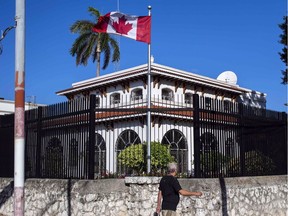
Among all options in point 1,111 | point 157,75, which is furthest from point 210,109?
point 1,111

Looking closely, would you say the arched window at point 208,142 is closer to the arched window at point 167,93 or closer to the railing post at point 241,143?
the railing post at point 241,143

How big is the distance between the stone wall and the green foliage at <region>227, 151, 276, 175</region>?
46cm

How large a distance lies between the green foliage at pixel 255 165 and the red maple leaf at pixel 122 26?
462cm

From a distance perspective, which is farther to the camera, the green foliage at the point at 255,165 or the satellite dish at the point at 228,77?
the satellite dish at the point at 228,77

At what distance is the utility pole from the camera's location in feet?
21.5

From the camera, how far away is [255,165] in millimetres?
12617

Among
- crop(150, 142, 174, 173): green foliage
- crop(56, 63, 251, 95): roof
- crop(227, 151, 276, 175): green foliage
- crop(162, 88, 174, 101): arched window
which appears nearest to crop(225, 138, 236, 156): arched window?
crop(227, 151, 276, 175): green foliage

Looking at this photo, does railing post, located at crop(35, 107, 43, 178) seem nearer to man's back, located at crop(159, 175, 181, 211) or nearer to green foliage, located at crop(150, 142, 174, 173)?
green foliage, located at crop(150, 142, 174, 173)

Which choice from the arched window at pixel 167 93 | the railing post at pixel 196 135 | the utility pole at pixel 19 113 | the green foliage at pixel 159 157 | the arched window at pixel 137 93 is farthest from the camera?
the arched window at pixel 167 93

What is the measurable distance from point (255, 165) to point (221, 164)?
5.80ft

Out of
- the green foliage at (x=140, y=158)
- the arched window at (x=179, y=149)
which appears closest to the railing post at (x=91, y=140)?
the green foliage at (x=140, y=158)

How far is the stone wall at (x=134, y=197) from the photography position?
988 centimetres

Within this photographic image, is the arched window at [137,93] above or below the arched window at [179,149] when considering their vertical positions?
above

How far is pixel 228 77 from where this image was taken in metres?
38.0
